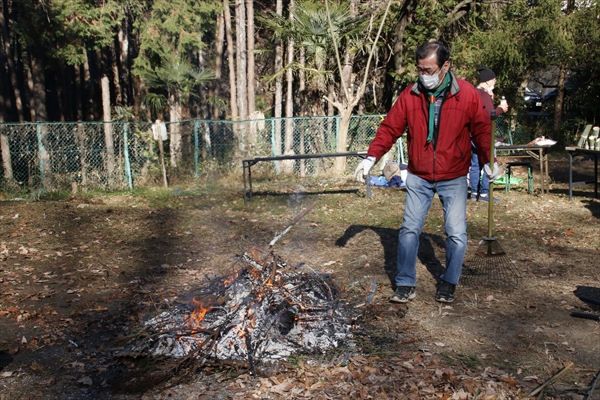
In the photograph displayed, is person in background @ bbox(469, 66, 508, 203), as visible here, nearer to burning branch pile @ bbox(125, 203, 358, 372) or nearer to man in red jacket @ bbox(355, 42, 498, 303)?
man in red jacket @ bbox(355, 42, 498, 303)

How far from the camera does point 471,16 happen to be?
18.6 meters

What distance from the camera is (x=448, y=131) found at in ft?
15.9

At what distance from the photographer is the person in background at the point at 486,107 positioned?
865 cm

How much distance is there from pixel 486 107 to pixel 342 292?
174 inches

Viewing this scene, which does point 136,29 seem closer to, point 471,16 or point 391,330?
point 471,16

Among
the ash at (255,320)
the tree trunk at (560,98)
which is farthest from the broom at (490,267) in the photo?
the tree trunk at (560,98)

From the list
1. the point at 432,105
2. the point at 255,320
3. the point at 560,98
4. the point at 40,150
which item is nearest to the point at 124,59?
the point at 40,150

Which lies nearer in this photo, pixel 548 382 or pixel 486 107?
pixel 548 382

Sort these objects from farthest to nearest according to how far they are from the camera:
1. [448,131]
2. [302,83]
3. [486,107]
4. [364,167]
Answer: [302,83] < [486,107] < [364,167] < [448,131]

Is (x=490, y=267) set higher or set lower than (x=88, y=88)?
lower

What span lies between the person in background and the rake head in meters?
2.31

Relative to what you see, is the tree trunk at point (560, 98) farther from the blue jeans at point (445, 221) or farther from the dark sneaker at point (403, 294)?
the dark sneaker at point (403, 294)

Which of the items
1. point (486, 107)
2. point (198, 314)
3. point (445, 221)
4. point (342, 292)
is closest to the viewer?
point (198, 314)

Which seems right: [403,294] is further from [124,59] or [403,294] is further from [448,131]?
[124,59]
